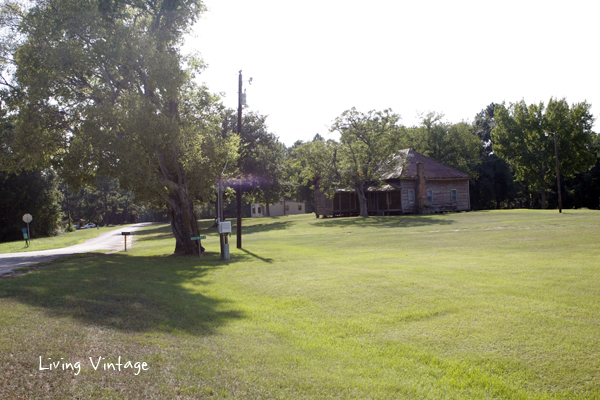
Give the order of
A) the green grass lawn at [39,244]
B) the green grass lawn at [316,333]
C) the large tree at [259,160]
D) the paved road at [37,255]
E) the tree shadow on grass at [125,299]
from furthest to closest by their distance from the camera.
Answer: the large tree at [259,160]
the green grass lawn at [39,244]
the paved road at [37,255]
the tree shadow on grass at [125,299]
the green grass lawn at [316,333]

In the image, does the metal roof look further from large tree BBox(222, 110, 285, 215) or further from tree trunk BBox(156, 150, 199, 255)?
tree trunk BBox(156, 150, 199, 255)

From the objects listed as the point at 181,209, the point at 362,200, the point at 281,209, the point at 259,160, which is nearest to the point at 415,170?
the point at 362,200

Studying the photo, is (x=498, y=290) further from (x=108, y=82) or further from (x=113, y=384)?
(x=108, y=82)

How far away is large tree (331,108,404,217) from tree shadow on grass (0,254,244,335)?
29.7 metres

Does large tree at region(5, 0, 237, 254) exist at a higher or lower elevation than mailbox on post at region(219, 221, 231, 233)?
higher

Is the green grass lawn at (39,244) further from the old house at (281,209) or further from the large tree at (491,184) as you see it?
the large tree at (491,184)

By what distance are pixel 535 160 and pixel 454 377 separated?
58286 mm

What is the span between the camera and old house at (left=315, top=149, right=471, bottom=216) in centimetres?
4316

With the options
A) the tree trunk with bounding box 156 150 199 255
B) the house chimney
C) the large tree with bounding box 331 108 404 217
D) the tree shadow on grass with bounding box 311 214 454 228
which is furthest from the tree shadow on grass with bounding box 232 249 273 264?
the house chimney

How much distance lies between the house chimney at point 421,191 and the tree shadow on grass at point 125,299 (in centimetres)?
3423

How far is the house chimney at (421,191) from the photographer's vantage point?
141ft

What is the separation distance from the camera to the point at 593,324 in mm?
6148

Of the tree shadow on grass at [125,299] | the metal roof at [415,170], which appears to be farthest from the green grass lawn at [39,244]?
the metal roof at [415,170]

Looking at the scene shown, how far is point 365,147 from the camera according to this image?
4028cm
